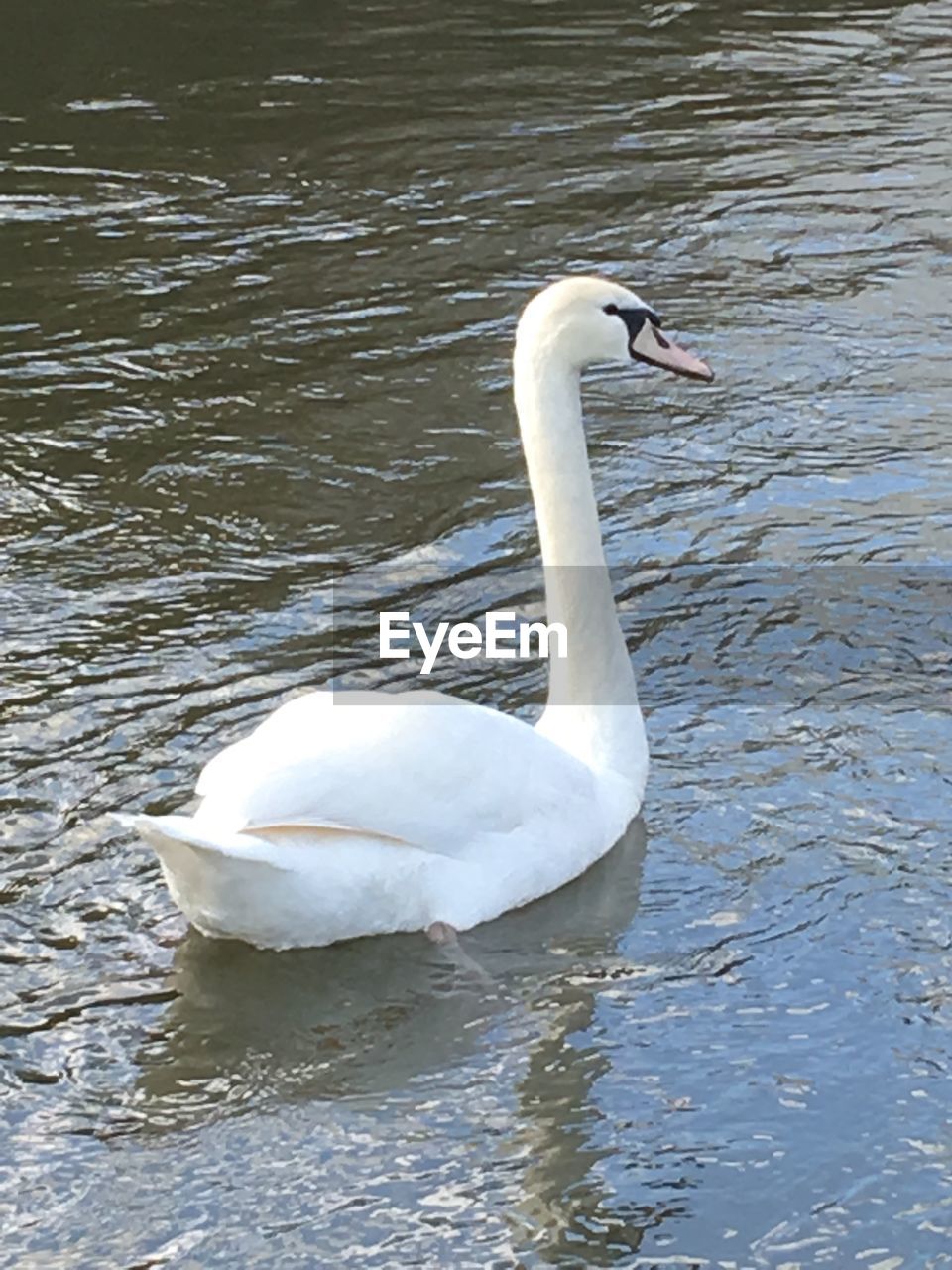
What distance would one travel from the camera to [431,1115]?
Result: 5.16 m

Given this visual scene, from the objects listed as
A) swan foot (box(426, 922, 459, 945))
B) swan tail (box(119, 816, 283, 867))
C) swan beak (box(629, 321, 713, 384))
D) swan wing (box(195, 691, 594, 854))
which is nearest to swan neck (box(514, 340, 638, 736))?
swan beak (box(629, 321, 713, 384))

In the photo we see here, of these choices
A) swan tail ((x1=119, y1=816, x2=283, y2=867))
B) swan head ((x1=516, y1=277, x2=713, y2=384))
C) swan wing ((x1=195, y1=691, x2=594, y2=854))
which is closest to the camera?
swan tail ((x1=119, y1=816, x2=283, y2=867))

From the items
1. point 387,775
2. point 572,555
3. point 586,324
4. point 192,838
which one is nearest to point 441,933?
point 387,775

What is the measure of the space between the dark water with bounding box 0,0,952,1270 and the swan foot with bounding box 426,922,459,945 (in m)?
0.05

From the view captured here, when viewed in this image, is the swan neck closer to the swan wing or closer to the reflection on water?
the swan wing

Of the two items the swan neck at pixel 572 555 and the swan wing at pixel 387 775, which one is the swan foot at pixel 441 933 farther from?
the swan neck at pixel 572 555

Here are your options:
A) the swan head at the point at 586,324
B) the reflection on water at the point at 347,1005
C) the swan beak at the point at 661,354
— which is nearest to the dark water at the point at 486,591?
the reflection on water at the point at 347,1005

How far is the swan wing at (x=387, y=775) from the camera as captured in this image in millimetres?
5457

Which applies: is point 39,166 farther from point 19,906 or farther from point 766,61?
Result: point 19,906

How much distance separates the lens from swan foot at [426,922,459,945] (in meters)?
5.79

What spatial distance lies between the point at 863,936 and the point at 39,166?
776cm

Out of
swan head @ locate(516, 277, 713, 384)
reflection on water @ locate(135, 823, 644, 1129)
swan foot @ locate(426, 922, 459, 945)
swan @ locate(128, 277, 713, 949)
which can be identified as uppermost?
swan head @ locate(516, 277, 713, 384)

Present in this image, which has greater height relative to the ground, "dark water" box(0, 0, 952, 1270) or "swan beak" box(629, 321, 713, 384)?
"swan beak" box(629, 321, 713, 384)

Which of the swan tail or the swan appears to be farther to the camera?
the swan
